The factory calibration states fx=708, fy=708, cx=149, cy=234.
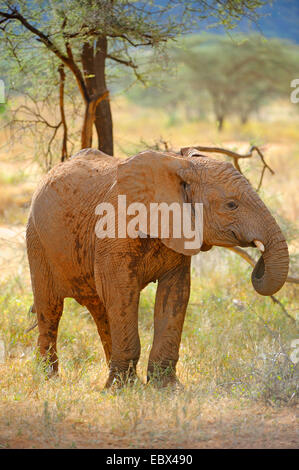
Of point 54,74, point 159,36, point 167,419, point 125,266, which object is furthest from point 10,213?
point 167,419

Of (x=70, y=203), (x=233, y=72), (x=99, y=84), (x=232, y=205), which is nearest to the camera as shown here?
(x=232, y=205)

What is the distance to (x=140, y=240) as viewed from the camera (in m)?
5.02

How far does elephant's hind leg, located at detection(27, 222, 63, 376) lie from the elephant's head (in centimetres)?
124

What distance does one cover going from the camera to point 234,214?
4805mm

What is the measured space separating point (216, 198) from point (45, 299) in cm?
186

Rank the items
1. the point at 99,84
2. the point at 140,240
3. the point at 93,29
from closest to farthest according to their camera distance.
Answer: the point at 140,240
the point at 93,29
the point at 99,84

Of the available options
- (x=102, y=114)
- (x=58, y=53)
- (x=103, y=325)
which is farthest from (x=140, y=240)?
(x=102, y=114)

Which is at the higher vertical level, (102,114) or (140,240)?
(102,114)

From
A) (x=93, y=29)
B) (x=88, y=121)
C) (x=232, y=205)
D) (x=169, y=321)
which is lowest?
(x=169, y=321)

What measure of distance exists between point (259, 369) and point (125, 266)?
1.28m

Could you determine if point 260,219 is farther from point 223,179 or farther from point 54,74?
point 54,74

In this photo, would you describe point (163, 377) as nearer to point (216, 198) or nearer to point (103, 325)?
point (103, 325)

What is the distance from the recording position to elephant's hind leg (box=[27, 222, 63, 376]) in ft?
19.1

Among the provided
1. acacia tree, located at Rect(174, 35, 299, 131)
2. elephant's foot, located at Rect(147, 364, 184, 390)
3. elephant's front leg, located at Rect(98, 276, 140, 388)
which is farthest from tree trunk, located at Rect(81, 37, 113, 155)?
acacia tree, located at Rect(174, 35, 299, 131)
